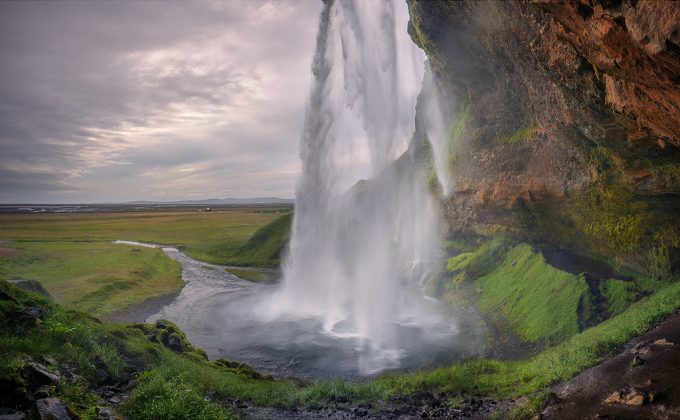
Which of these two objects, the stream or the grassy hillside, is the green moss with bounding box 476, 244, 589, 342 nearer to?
the grassy hillside

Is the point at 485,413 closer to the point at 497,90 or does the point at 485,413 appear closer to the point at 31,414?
the point at 31,414

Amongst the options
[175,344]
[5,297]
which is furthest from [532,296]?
[5,297]

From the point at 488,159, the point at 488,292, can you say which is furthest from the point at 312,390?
the point at 488,159

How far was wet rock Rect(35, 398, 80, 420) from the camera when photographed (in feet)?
28.9

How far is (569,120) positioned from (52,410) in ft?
84.1

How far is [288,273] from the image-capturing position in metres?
42.7

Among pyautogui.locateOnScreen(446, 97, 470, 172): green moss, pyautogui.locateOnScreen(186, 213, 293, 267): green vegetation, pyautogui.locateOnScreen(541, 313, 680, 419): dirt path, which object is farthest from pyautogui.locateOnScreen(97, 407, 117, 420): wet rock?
pyautogui.locateOnScreen(186, 213, 293, 267): green vegetation

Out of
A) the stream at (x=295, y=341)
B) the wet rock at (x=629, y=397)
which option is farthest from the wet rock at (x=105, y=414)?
the wet rock at (x=629, y=397)

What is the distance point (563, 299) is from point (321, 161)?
26.5 metres

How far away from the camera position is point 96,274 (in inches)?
1729

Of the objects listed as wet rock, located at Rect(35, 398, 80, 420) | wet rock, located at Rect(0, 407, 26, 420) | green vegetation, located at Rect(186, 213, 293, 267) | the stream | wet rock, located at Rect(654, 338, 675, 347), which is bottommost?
the stream

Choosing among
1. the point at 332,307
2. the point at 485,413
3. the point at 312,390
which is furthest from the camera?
the point at 332,307

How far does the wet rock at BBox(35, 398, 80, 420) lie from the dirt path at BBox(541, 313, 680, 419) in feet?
40.4

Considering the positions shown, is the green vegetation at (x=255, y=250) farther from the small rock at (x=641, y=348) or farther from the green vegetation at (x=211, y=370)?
the small rock at (x=641, y=348)
